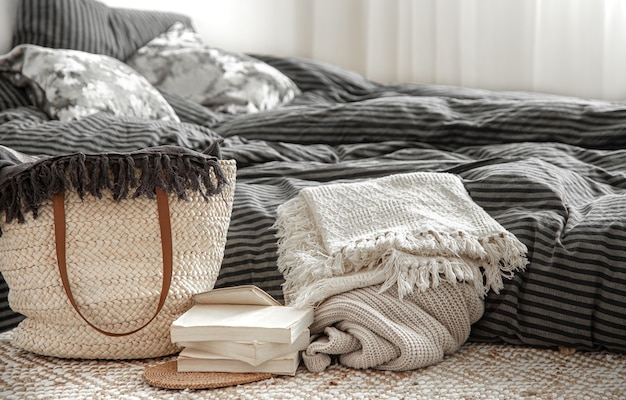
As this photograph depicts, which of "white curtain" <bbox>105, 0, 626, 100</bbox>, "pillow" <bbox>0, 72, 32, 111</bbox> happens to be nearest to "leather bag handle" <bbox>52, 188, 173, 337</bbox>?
"pillow" <bbox>0, 72, 32, 111</bbox>

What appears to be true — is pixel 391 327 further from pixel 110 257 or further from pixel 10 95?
pixel 10 95

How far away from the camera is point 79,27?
2229mm

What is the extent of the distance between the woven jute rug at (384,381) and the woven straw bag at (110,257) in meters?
0.04

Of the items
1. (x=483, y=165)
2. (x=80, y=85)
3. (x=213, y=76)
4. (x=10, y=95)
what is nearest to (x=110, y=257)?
(x=483, y=165)

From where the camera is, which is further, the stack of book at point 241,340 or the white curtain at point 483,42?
the white curtain at point 483,42

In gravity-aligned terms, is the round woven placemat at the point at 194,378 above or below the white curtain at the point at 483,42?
below

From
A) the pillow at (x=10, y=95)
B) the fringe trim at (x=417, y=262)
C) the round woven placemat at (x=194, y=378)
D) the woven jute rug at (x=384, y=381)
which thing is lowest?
the woven jute rug at (x=384, y=381)

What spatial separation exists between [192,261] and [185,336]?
0.13 metres

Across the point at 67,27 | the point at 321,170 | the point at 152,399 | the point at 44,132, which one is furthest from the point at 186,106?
the point at 152,399

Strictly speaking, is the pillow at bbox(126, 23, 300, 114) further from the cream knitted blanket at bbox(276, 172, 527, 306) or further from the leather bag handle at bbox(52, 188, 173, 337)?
the leather bag handle at bbox(52, 188, 173, 337)

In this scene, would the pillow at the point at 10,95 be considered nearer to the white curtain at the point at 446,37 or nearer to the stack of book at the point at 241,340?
the white curtain at the point at 446,37

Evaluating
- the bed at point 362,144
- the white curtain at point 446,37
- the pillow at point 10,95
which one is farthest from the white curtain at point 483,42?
the pillow at point 10,95

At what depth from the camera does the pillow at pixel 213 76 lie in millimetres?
2258

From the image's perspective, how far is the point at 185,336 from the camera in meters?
0.91
